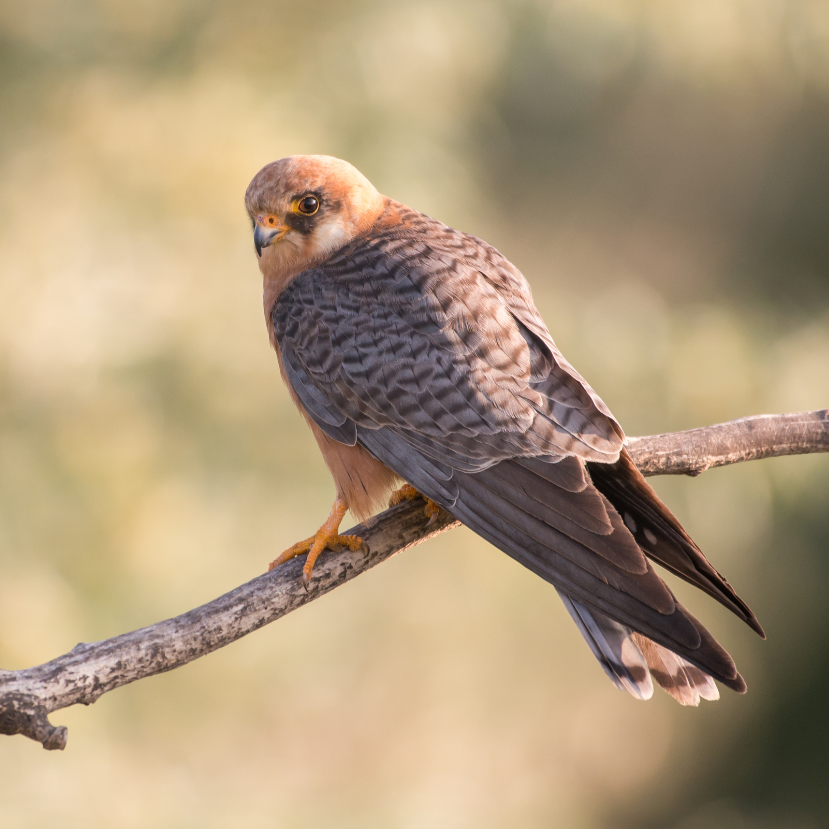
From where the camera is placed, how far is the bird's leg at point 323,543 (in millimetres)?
2168

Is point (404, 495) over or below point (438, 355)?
below

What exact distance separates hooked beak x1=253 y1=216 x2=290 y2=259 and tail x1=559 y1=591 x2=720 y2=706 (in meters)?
1.25

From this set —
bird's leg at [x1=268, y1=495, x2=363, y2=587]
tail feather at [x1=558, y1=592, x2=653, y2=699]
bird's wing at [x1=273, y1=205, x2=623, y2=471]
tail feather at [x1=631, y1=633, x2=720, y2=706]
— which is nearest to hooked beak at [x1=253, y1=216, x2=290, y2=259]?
bird's wing at [x1=273, y1=205, x2=623, y2=471]

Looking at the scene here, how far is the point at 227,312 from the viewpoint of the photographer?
4551 millimetres

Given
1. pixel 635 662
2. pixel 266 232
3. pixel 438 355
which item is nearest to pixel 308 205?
pixel 266 232

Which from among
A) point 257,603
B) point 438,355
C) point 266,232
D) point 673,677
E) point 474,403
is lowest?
point 673,677

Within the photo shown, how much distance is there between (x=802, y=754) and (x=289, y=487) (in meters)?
4.80

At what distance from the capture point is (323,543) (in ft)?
7.34

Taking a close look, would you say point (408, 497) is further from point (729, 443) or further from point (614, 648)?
point (729, 443)

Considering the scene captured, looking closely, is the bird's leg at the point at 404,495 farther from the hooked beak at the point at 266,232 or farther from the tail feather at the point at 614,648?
the hooked beak at the point at 266,232

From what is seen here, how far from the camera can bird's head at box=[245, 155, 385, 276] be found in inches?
98.1

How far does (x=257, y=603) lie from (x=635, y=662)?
88 cm

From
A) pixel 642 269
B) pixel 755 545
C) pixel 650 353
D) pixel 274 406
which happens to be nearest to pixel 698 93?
pixel 642 269

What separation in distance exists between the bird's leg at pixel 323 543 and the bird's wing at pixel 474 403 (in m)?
0.21
